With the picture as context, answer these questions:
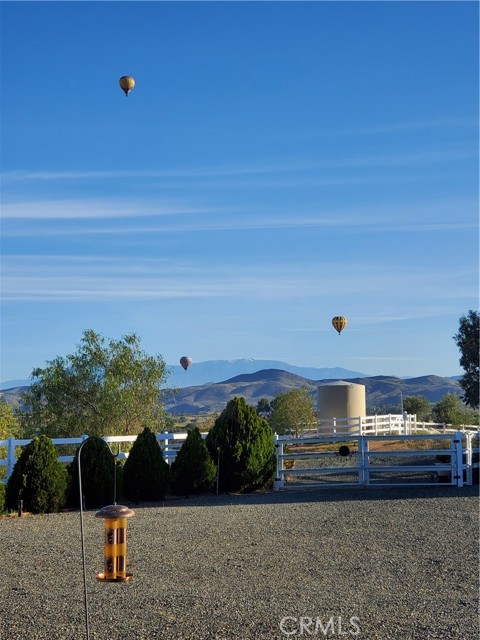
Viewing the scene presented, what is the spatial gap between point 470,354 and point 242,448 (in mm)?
33895

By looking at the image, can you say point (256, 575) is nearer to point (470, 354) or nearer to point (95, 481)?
point (95, 481)

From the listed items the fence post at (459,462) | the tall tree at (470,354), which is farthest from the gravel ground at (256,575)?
the tall tree at (470,354)

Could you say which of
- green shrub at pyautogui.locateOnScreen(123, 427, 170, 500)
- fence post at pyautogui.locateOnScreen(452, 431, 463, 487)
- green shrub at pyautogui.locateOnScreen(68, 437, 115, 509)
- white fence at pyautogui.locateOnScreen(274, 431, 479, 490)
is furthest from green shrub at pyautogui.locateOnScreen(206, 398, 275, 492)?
fence post at pyautogui.locateOnScreen(452, 431, 463, 487)

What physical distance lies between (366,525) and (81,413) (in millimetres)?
28993

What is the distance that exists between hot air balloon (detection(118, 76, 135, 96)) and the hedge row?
16776 millimetres

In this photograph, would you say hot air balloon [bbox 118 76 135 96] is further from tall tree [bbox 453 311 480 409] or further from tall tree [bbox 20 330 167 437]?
tall tree [bbox 453 311 480 409]

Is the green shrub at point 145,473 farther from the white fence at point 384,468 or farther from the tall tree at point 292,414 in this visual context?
the tall tree at point 292,414

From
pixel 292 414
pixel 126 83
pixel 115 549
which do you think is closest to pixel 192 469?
pixel 115 549

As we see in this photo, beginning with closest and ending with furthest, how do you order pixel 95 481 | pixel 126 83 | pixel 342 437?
pixel 95 481 → pixel 342 437 → pixel 126 83

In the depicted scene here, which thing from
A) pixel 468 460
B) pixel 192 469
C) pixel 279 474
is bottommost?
pixel 279 474

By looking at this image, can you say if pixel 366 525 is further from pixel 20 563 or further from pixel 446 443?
pixel 446 443

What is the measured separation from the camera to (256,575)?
366 inches

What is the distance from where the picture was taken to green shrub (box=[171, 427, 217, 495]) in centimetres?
1891

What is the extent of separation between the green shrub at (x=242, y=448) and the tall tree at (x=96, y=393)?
19.5m
